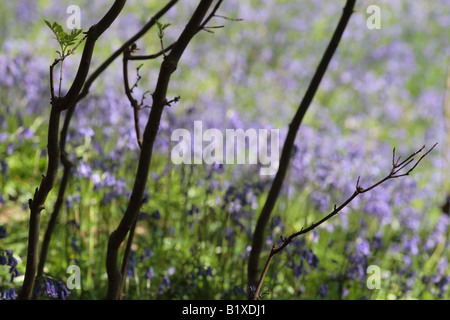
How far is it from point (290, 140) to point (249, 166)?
269 centimetres

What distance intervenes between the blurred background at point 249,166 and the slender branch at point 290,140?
447mm

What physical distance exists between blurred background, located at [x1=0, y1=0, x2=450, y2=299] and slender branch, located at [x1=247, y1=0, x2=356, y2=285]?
45 centimetres

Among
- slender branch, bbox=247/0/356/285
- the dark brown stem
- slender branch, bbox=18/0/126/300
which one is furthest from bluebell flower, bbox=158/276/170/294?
slender branch, bbox=18/0/126/300

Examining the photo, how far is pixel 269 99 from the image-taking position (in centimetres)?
746

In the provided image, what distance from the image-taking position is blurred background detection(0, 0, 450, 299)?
297 centimetres

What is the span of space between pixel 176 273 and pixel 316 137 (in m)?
2.61

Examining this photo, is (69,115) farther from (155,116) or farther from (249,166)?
(249,166)

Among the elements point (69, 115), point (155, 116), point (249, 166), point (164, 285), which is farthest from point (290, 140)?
point (249, 166)

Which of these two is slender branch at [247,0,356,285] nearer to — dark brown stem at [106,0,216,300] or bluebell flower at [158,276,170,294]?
dark brown stem at [106,0,216,300]

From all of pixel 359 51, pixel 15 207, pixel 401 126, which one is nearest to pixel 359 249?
pixel 15 207

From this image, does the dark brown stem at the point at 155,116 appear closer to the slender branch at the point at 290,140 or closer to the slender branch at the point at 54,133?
the slender branch at the point at 54,133

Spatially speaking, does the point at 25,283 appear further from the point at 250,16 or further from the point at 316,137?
the point at 250,16
